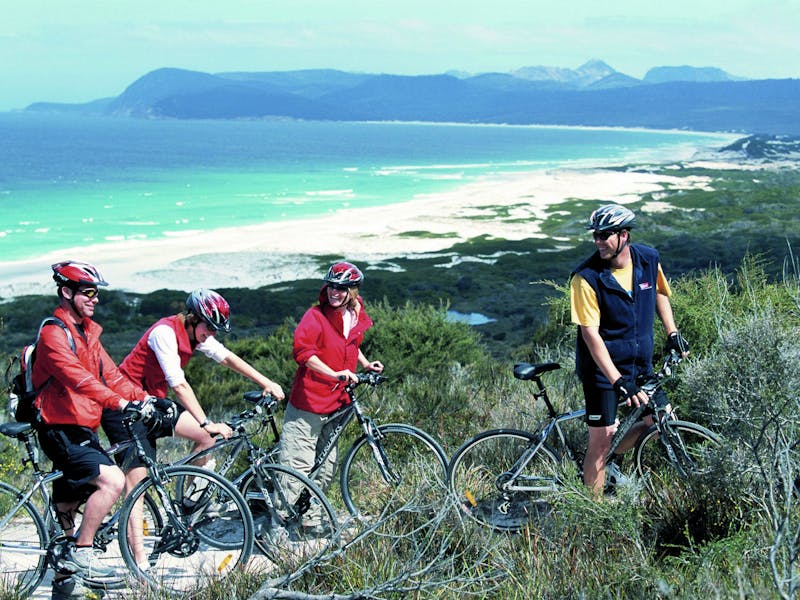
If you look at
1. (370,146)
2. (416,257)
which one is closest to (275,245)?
(416,257)

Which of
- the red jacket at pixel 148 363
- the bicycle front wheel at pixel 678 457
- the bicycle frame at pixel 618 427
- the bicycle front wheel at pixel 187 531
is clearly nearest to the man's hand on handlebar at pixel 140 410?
the bicycle front wheel at pixel 187 531

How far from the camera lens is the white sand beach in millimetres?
35062

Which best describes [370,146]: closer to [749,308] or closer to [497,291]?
[497,291]

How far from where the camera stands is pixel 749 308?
6.91 metres

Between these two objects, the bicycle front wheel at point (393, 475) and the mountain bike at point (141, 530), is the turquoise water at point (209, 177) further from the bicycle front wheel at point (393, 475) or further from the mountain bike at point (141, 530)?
the mountain bike at point (141, 530)

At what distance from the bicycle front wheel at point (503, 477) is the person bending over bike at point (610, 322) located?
0.31m

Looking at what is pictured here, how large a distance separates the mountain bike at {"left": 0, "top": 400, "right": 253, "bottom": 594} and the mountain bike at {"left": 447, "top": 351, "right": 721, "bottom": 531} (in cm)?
129

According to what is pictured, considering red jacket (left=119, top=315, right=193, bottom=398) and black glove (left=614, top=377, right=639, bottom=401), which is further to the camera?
red jacket (left=119, top=315, right=193, bottom=398)

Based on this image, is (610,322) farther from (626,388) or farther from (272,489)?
(272,489)

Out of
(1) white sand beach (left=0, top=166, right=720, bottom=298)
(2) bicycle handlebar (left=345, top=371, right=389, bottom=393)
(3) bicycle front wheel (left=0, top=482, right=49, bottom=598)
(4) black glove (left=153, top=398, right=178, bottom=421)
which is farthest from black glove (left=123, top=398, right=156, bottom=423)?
(1) white sand beach (left=0, top=166, right=720, bottom=298)

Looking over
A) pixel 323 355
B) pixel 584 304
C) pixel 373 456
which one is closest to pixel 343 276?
pixel 323 355

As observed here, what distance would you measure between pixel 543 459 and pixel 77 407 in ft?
8.45

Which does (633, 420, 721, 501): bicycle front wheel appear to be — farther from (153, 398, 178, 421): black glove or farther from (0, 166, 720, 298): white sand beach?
(0, 166, 720, 298): white sand beach

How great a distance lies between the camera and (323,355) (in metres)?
5.29
